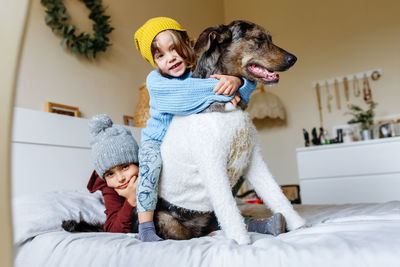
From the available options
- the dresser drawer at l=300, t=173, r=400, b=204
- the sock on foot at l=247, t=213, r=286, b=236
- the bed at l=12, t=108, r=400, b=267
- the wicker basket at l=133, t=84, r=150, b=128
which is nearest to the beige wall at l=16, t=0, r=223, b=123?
the wicker basket at l=133, t=84, r=150, b=128

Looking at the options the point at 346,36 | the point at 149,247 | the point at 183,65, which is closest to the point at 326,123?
the point at 346,36

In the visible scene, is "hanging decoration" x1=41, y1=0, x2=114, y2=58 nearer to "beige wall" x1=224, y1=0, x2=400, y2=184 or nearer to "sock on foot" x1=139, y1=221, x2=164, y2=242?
"sock on foot" x1=139, y1=221, x2=164, y2=242

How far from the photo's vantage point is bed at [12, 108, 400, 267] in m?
0.63

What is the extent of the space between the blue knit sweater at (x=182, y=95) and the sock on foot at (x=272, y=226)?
1.18 ft

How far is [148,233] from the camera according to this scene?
94cm

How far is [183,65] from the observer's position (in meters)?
1.10

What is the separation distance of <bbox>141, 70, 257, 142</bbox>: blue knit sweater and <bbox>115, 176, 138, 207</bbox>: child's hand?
12.0 inches

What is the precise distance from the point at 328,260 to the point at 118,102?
2.16 metres

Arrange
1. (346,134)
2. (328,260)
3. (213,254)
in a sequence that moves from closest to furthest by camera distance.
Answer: (328,260)
(213,254)
(346,134)

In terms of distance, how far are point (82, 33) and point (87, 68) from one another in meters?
0.24

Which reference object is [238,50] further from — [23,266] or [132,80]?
[132,80]

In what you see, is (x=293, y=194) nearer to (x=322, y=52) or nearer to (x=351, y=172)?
(x=351, y=172)

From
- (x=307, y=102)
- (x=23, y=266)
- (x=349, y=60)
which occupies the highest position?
(x=349, y=60)

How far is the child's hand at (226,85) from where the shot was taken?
2.97ft
